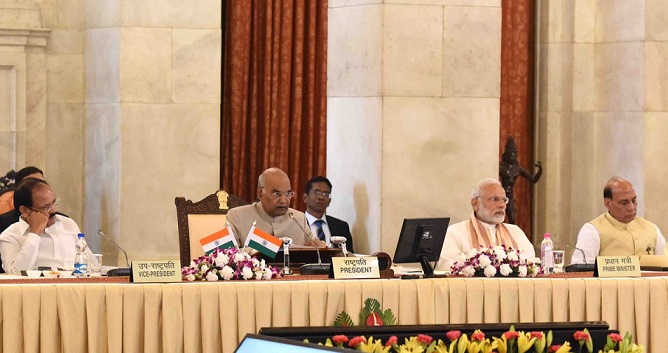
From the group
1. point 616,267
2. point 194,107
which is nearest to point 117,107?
point 194,107

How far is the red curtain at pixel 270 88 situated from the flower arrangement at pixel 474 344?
5.57 meters

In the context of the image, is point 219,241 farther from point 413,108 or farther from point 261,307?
point 413,108

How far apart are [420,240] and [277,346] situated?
3.75 meters

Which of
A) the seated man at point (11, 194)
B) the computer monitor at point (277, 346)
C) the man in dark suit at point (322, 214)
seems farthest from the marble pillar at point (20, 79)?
the computer monitor at point (277, 346)

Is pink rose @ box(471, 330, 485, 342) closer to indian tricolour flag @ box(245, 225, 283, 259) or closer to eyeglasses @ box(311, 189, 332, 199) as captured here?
indian tricolour flag @ box(245, 225, 283, 259)

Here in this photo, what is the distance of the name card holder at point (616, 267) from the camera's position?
19.9 ft

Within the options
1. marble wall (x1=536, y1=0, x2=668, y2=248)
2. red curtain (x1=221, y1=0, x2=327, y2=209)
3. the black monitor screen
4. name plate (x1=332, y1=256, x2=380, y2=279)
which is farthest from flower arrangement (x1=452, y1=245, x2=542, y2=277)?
red curtain (x1=221, y1=0, x2=327, y2=209)

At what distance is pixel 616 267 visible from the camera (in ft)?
20.0

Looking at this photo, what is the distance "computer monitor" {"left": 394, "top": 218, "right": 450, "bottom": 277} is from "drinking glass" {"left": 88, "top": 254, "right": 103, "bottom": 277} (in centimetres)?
128

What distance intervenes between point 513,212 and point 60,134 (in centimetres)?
296

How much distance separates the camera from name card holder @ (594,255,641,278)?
19.9 ft

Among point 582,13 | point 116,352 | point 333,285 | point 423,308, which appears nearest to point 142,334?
point 116,352

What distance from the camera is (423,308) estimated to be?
562 cm

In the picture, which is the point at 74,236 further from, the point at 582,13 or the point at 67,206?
the point at 582,13
